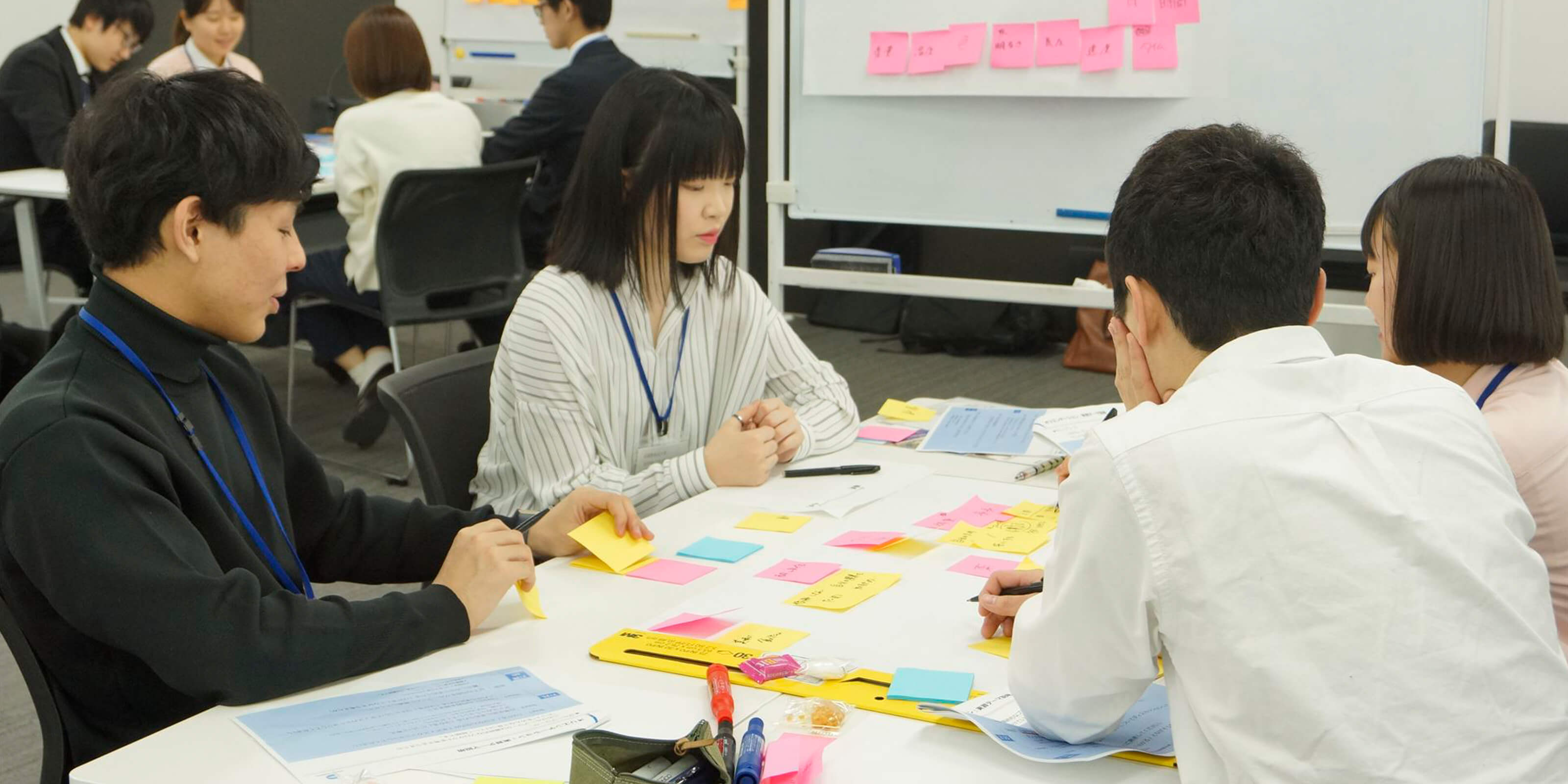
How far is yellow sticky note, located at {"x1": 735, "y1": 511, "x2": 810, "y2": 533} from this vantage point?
1805 mm

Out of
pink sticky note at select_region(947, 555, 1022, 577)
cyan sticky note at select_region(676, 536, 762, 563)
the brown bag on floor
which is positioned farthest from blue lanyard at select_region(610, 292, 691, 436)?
the brown bag on floor

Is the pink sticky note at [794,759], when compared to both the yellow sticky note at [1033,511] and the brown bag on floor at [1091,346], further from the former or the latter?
the brown bag on floor at [1091,346]

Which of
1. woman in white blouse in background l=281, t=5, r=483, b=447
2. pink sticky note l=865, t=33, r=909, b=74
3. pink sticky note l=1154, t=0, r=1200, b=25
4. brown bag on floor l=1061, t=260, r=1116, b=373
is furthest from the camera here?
brown bag on floor l=1061, t=260, r=1116, b=373

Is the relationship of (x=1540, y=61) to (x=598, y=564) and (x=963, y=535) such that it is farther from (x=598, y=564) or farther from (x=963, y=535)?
(x=598, y=564)

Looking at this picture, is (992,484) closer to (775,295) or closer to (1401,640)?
(1401,640)

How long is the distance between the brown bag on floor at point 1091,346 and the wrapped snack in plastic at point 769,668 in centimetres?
412

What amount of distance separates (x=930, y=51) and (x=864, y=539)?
78.2 inches

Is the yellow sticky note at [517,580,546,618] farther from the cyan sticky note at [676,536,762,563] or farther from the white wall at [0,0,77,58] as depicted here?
the white wall at [0,0,77,58]

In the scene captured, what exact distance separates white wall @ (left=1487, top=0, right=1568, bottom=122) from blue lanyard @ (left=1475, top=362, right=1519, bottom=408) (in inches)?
149

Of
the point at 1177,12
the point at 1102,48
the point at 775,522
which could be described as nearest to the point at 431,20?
the point at 1102,48

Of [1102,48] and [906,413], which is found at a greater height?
[1102,48]

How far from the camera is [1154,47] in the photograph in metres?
3.16

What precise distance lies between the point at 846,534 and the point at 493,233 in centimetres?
258

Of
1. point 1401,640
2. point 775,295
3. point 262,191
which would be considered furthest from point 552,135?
point 1401,640
